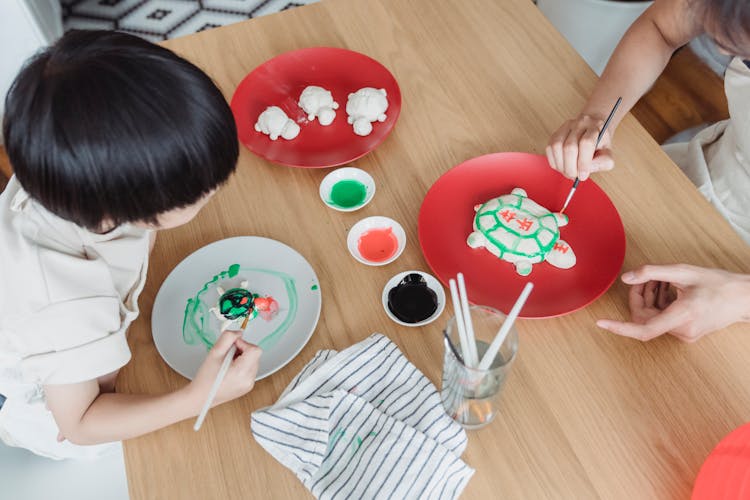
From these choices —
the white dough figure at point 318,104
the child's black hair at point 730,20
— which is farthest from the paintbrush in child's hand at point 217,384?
the child's black hair at point 730,20

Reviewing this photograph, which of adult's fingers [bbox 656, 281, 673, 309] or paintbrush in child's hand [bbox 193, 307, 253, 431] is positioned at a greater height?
paintbrush in child's hand [bbox 193, 307, 253, 431]

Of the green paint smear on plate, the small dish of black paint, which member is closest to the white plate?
the green paint smear on plate

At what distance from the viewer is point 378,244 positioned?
2.76 feet

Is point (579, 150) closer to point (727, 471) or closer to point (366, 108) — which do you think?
point (366, 108)

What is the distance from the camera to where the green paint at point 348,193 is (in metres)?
0.88

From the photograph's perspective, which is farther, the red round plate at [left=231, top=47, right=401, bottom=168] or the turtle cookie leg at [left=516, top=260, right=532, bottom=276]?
the red round plate at [left=231, top=47, right=401, bottom=168]

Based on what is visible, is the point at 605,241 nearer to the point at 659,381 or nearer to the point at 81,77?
the point at 659,381

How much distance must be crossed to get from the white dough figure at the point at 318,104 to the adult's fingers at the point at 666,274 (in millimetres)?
531

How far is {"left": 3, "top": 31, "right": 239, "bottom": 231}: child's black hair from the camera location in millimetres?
554

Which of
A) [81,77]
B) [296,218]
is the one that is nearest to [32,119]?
[81,77]

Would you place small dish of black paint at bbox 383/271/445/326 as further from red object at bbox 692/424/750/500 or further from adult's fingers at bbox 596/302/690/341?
red object at bbox 692/424/750/500

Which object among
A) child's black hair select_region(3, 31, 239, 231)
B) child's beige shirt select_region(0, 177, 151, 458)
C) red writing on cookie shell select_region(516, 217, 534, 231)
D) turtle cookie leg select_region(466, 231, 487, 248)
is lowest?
turtle cookie leg select_region(466, 231, 487, 248)

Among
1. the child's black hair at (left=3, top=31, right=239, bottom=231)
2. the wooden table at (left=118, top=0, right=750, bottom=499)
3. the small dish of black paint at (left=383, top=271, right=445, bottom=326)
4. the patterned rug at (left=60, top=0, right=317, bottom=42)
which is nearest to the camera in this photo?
the child's black hair at (left=3, top=31, right=239, bottom=231)

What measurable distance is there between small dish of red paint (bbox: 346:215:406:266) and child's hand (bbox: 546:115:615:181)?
262mm
